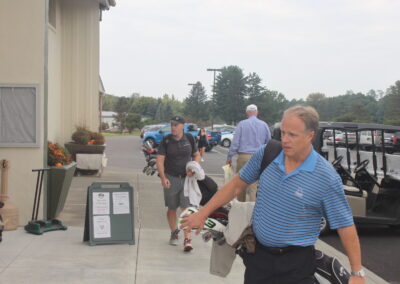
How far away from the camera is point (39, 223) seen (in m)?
7.41

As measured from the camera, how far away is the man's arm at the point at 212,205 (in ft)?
10.3

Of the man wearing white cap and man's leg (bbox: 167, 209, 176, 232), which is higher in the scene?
the man wearing white cap

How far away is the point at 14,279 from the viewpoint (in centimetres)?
533

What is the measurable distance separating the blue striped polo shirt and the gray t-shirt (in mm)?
3977

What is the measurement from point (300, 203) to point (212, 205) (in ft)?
1.90

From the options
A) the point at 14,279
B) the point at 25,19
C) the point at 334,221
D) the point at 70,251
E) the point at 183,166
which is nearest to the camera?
the point at 334,221

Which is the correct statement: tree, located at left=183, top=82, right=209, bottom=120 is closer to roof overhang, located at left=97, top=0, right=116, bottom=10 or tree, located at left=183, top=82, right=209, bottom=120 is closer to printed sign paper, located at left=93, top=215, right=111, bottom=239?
roof overhang, located at left=97, top=0, right=116, bottom=10

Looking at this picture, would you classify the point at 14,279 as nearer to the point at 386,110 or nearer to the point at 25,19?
the point at 25,19

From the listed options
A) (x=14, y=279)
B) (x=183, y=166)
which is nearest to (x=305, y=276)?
(x=14, y=279)

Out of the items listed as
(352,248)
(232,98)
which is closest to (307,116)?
(352,248)

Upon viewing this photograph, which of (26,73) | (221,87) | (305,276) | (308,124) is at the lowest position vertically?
(305,276)

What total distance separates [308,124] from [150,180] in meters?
12.6

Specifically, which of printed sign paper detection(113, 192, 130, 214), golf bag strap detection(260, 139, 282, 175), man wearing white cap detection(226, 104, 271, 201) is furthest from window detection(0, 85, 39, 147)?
golf bag strap detection(260, 139, 282, 175)

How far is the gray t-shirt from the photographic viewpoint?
698 centimetres
